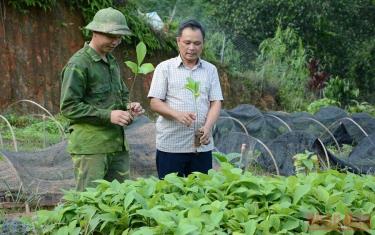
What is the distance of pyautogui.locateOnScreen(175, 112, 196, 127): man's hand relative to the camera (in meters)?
5.34

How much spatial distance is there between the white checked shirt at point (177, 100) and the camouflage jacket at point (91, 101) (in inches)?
15.5

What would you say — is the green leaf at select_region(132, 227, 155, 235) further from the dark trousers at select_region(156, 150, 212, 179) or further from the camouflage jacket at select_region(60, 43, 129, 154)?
the dark trousers at select_region(156, 150, 212, 179)

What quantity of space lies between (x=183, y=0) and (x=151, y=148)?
24.8 meters

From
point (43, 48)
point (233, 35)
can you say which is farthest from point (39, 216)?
point (233, 35)

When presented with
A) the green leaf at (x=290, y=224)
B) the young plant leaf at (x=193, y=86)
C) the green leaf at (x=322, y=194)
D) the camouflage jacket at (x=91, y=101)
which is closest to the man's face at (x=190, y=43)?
the young plant leaf at (x=193, y=86)

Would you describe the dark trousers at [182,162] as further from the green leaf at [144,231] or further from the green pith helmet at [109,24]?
the green leaf at [144,231]

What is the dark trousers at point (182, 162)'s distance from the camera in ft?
18.1

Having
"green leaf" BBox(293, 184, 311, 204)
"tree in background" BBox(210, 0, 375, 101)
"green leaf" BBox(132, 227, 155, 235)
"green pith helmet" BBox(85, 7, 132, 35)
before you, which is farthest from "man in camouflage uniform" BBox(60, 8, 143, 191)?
"tree in background" BBox(210, 0, 375, 101)

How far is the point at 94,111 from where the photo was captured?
16.2ft

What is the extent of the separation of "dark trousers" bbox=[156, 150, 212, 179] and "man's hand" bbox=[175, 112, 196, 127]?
0.91 ft

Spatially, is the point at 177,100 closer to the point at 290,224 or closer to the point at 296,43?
the point at 290,224

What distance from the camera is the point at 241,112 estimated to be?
12.0 meters

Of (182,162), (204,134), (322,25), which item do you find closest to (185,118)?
(204,134)

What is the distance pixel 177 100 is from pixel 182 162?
428 millimetres
